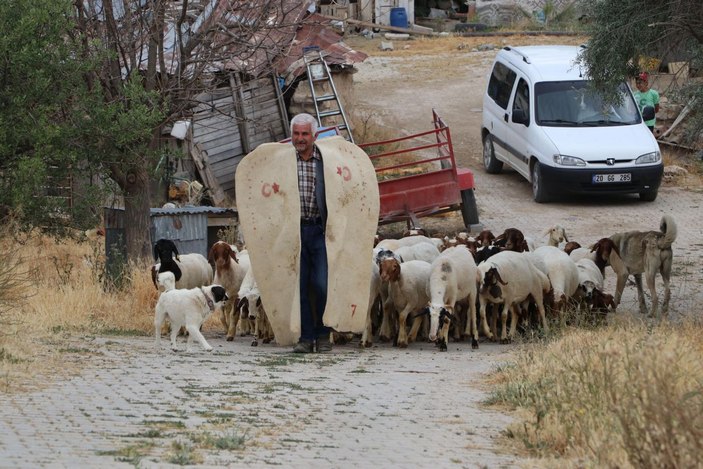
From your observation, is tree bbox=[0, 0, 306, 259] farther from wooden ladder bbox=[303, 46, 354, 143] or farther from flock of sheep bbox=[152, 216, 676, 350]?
wooden ladder bbox=[303, 46, 354, 143]

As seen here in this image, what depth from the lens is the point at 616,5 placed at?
14188 mm

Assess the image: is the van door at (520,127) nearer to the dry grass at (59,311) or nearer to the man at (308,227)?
the dry grass at (59,311)

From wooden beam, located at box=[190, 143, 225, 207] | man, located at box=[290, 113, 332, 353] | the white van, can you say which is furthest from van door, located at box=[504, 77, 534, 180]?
man, located at box=[290, 113, 332, 353]

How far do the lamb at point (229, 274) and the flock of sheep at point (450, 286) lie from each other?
11 millimetres

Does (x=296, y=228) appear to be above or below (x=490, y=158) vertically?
below

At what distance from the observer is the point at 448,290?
12523mm

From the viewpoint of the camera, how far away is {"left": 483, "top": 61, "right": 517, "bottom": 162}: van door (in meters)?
23.7

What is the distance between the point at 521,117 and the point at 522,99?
44 centimetres

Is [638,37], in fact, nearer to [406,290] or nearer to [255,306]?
[406,290]

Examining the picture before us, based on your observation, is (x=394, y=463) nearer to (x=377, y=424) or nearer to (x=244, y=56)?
(x=377, y=424)

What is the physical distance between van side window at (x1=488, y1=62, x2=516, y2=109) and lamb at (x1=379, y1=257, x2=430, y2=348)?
11.0 metres

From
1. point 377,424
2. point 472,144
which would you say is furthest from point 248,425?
point 472,144

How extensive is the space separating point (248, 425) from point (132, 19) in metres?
8.34

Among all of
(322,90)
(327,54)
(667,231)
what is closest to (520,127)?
(322,90)
